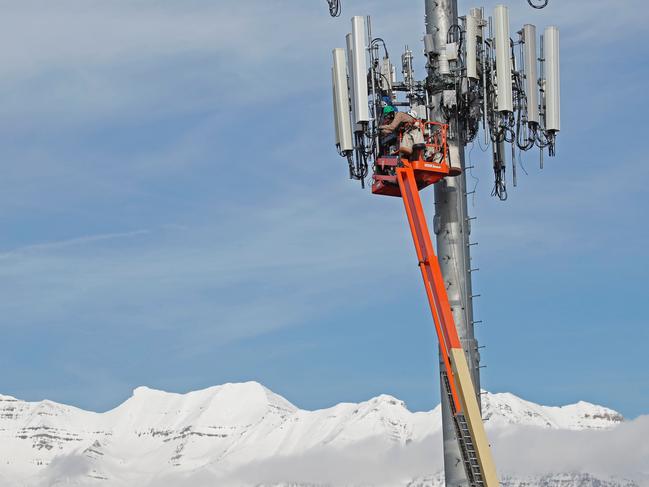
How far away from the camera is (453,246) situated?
69.0 m

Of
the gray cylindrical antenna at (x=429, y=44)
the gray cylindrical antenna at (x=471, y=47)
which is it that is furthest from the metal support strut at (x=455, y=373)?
the gray cylindrical antenna at (x=429, y=44)

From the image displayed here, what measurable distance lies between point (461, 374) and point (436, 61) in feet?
49.4

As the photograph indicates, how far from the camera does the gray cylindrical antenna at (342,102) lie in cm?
6944

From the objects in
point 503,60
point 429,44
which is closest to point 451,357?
point 503,60

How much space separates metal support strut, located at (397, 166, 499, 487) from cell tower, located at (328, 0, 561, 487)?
2247 mm

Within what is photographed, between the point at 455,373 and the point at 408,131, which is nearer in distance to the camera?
the point at 455,373

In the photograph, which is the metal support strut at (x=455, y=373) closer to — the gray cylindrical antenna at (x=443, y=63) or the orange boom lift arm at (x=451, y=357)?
the orange boom lift arm at (x=451, y=357)

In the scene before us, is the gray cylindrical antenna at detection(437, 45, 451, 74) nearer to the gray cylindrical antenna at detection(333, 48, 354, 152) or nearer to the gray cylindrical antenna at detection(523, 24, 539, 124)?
the gray cylindrical antenna at detection(523, 24, 539, 124)

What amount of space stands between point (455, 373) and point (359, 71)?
47.2ft

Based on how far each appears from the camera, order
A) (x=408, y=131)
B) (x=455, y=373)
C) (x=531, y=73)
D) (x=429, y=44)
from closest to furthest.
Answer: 1. (x=455, y=373)
2. (x=408, y=131)
3. (x=531, y=73)
4. (x=429, y=44)

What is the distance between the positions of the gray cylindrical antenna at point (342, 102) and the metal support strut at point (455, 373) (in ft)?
19.9

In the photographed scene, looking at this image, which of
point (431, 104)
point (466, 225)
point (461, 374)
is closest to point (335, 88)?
point (431, 104)

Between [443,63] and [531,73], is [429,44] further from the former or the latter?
[531,73]

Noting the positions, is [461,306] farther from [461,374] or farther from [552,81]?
[552,81]
